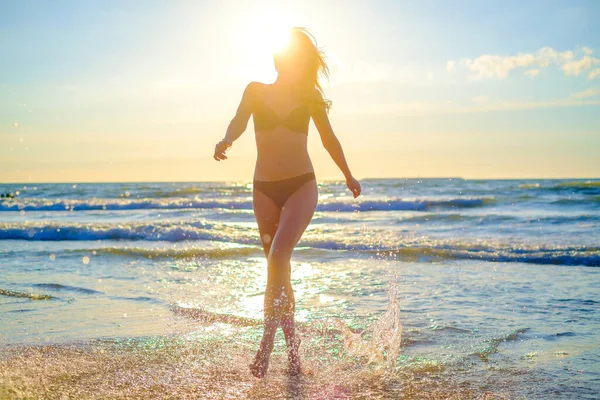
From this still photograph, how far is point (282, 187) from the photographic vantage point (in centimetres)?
391

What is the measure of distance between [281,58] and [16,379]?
290cm

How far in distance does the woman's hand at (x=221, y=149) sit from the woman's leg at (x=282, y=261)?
0.58 m

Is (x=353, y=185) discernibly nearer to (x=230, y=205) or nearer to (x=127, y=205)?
(x=230, y=205)

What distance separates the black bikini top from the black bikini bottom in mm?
348

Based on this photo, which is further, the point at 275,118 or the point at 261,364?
the point at 275,118

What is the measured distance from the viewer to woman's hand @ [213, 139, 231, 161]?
3.61 m

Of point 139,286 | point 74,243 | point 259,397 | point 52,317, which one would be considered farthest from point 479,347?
point 74,243

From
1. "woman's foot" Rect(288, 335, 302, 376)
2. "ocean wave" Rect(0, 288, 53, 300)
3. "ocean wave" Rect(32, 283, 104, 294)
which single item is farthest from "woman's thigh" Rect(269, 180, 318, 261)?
"ocean wave" Rect(32, 283, 104, 294)

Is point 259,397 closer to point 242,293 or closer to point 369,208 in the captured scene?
point 242,293

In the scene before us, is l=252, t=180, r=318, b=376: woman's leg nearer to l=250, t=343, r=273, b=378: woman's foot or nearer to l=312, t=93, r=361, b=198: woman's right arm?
l=250, t=343, r=273, b=378: woman's foot

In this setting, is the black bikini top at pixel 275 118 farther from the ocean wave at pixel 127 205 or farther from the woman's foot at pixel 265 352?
the ocean wave at pixel 127 205

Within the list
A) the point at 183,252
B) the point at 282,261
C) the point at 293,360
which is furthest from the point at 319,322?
the point at 183,252

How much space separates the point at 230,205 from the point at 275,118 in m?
28.5

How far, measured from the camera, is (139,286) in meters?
7.51
